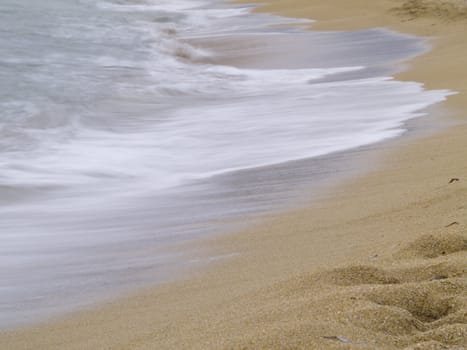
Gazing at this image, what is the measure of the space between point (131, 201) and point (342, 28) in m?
12.4

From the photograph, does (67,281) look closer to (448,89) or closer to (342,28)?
(448,89)

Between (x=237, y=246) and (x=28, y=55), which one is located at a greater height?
(x=28, y=55)

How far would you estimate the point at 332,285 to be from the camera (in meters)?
3.10

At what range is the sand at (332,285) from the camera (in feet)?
8.53

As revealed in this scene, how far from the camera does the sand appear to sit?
102 inches

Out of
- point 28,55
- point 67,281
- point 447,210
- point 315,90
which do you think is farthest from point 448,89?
point 28,55

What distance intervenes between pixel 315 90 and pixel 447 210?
679 centimetres

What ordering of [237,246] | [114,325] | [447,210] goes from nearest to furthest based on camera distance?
[114,325] → [447,210] → [237,246]

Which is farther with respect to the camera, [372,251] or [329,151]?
[329,151]

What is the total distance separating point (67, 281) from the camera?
13.6 feet

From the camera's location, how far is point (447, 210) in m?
3.96

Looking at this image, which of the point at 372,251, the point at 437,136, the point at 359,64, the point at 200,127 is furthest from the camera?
the point at 359,64

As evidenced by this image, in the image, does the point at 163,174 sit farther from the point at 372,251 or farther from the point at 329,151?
the point at 372,251

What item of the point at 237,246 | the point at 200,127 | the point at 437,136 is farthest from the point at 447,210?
the point at 200,127
